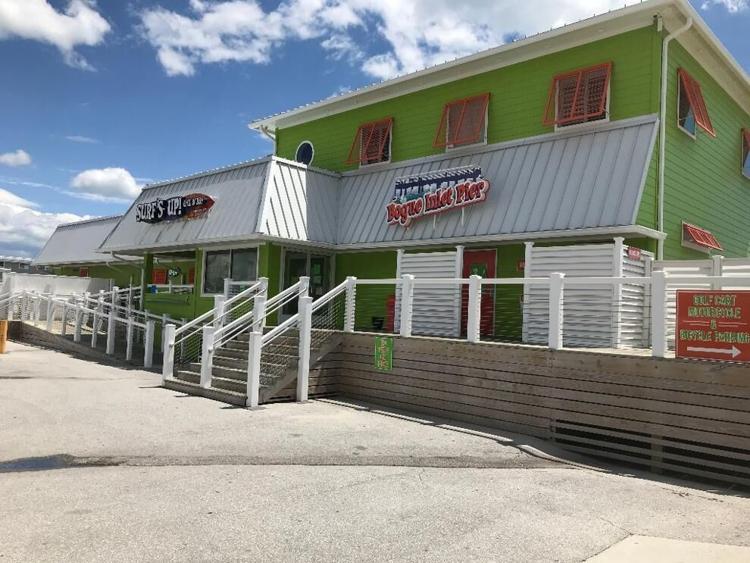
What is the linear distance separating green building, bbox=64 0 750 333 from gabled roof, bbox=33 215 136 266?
10742mm

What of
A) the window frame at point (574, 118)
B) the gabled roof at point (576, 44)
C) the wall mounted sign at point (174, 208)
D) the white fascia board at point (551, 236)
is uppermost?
the gabled roof at point (576, 44)

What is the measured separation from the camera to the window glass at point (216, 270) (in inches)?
667

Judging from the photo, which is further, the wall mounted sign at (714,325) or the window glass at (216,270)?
the window glass at (216,270)

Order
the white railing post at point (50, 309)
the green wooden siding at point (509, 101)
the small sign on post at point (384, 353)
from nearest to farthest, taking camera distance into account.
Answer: the small sign on post at point (384, 353), the green wooden siding at point (509, 101), the white railing post at point (50, 309)

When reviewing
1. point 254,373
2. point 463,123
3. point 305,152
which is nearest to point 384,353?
point 254,373

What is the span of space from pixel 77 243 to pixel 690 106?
27419 millimetres

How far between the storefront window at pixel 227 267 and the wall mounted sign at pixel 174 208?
1.26 meters

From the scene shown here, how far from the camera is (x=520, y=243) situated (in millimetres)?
13117

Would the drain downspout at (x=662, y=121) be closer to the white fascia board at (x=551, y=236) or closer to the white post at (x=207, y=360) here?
the white fascia board at (x=551, y=236)

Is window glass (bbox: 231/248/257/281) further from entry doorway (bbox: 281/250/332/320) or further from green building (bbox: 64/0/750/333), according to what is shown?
entry doorway (bbox: 281/250/332/320)

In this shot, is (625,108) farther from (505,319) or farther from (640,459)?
(640,459)

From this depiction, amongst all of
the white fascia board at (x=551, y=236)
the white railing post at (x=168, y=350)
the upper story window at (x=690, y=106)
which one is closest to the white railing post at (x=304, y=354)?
the white railing post at (x=168, y=350)

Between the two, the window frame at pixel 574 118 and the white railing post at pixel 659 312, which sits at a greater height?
the window frame at pixel 574 118

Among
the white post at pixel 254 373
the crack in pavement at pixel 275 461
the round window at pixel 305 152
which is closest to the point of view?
the crack in pavement at pixel 275 461
